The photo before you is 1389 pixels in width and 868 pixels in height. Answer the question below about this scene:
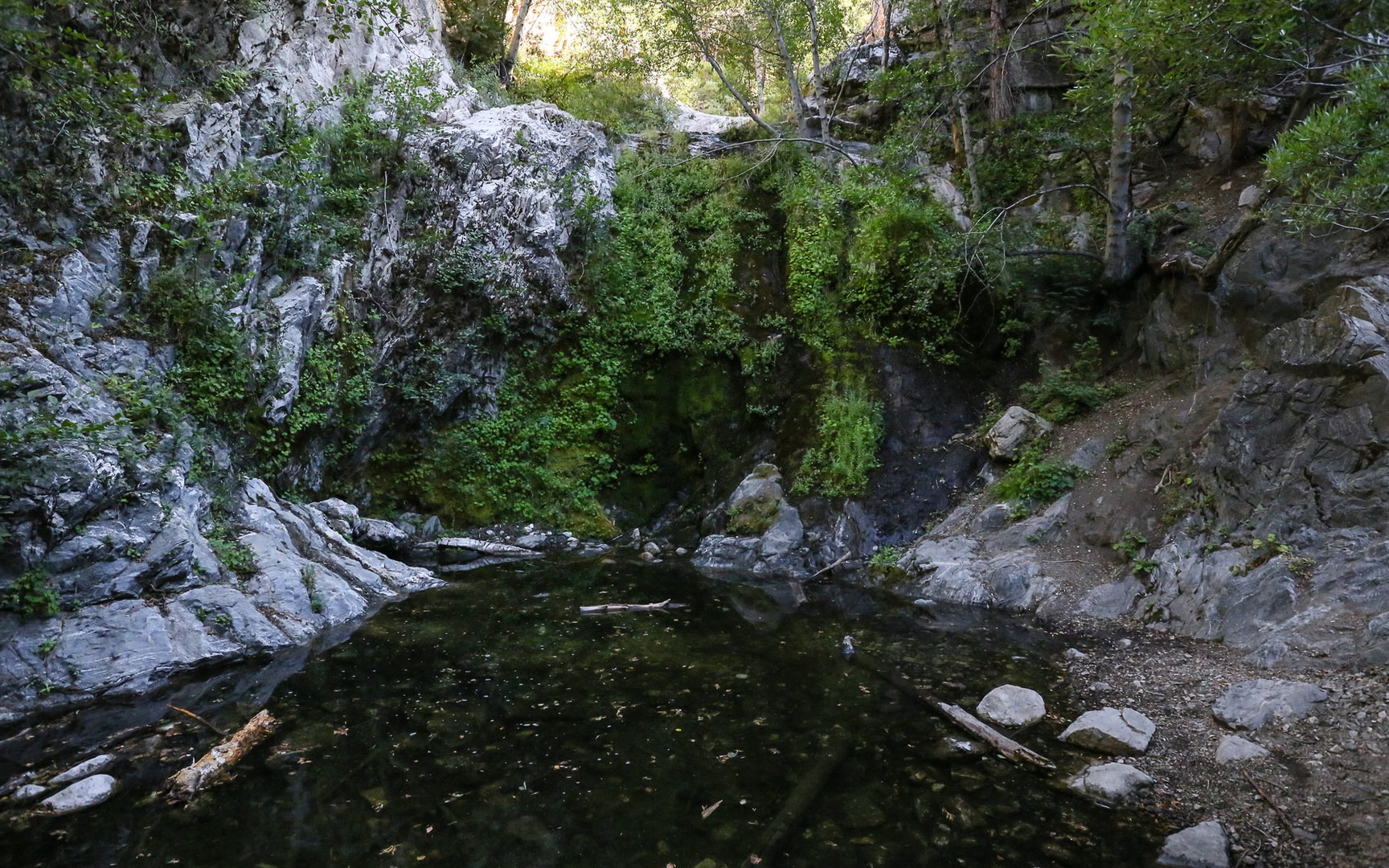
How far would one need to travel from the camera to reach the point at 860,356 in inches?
549

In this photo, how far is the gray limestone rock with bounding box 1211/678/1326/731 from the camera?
16.1ft

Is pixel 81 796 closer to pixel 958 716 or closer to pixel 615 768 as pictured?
pixel 615 768

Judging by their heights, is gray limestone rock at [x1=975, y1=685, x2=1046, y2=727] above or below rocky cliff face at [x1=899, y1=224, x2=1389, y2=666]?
below

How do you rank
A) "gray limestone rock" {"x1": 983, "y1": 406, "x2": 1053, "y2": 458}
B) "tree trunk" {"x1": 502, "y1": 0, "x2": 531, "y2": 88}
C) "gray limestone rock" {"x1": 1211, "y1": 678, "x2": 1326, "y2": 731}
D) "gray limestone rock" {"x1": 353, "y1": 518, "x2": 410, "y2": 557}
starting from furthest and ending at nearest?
"tree trunk" {"x1": 502, "y1": 0, "x2": 531, "y2": 88} < "gray limestone rock" {"x1": 353, "y1": 518, "x2": 410, "y2": 557} < "gray limestone rock" {"x1": 983, "y1": 406, "x2": 1053, "y2": 458} < "gray limestone rock" {"x1": 1211, "y1": 678, "x2": 1326, "y2": 731}

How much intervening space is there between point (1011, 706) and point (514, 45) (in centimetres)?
2198

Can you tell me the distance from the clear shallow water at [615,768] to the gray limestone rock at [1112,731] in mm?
214

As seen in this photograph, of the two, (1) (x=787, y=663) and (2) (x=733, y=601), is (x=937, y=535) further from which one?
(1) (x=787, y=663)

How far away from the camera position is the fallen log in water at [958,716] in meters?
4.86

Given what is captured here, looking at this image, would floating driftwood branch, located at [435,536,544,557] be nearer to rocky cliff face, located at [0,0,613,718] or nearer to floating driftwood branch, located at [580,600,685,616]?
rocky cliff face, located at [0,0,613,718]

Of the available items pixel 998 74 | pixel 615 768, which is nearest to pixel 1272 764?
pixel 615 768

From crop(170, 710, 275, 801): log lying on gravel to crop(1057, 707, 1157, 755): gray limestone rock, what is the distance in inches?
240

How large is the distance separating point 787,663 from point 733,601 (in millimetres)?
2627

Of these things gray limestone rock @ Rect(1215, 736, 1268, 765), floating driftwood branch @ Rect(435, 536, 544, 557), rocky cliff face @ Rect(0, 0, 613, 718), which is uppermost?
rocky cliff face @ Rect(0, 0, 613, 718)

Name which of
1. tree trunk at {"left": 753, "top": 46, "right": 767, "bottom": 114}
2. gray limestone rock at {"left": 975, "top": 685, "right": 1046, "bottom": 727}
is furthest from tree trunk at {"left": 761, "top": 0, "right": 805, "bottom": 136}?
gray limestone rock at {"left": 975, "top": 685, "right": 1046, "bottom": 727}
